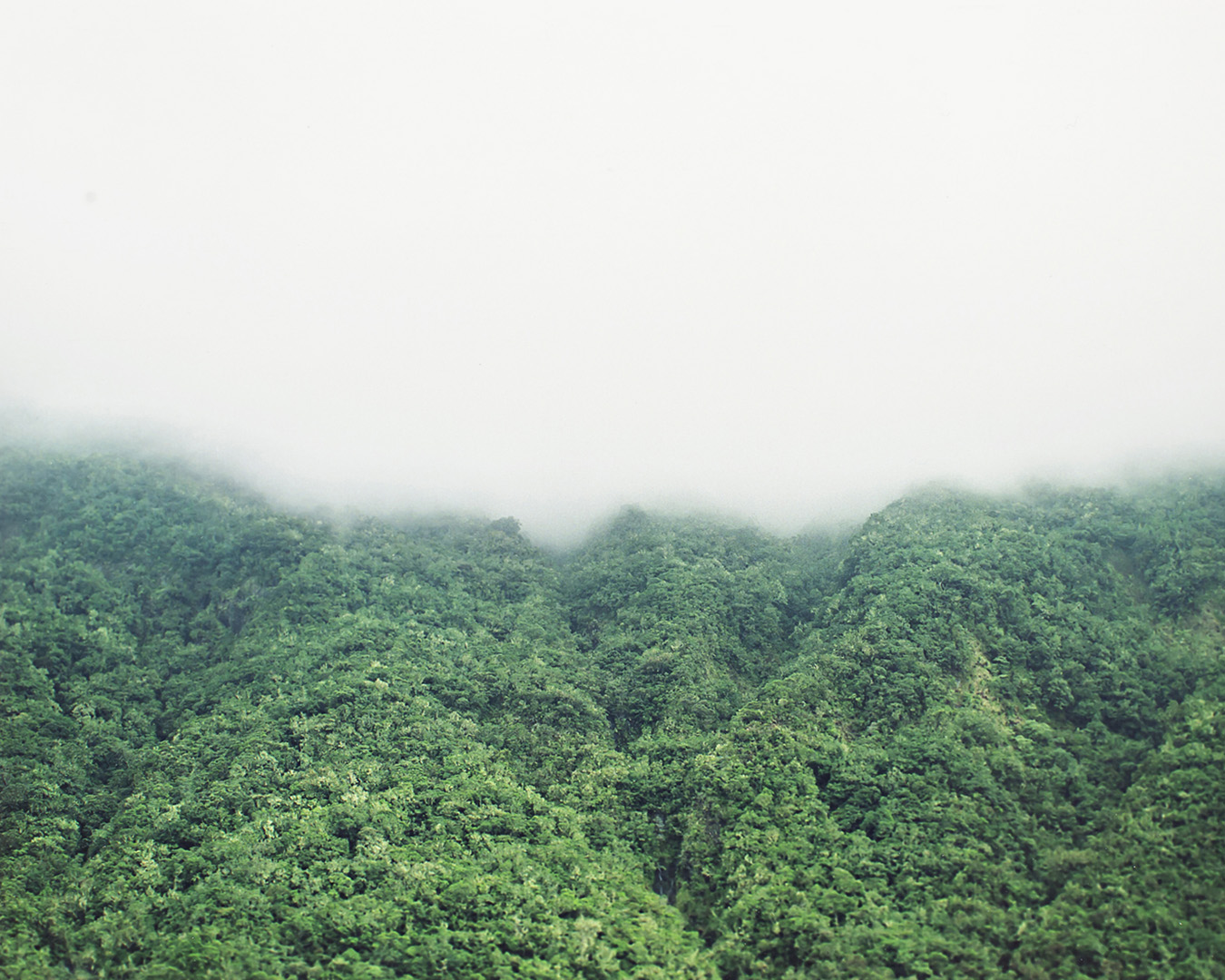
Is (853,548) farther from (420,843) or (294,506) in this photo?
(294,506)

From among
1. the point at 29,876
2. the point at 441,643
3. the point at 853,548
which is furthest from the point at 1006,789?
the point at 29,876

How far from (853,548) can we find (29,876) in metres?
49.1

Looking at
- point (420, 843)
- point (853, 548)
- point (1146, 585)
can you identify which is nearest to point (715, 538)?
point (853, 548)

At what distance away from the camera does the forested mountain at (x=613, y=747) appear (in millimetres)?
35844

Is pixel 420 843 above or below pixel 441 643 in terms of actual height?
below

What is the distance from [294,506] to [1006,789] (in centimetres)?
5465

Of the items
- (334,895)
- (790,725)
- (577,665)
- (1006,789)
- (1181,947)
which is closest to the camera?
(1181,947)

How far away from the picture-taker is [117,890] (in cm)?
3859

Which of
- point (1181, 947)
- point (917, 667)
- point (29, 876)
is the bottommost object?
point (29, 876)

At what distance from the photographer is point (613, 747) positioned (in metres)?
51.9

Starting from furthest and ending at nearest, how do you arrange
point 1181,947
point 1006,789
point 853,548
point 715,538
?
point 715,538, point 853,548, point 1006,789, point 1181,947

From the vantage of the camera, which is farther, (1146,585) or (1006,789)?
(1146,585)

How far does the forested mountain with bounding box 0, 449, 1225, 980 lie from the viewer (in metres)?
35.8

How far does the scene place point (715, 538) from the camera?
71.6m
